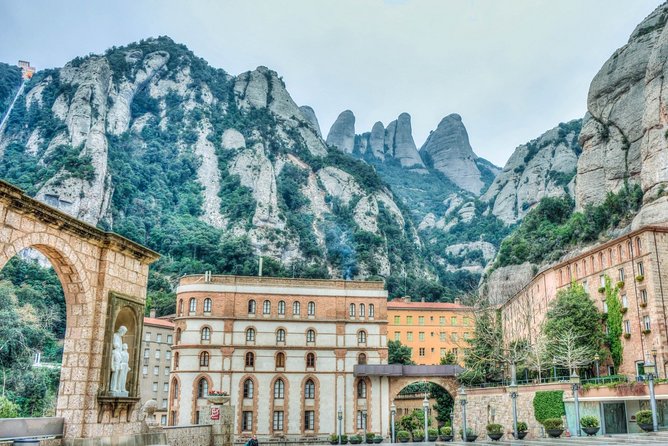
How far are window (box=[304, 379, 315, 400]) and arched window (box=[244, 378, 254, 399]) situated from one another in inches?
187

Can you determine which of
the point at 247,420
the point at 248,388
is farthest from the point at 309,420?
the point at 248,388

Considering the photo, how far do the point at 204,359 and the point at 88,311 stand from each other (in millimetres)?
35932

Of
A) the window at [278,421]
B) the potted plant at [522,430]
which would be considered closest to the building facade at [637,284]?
the potted plant at [522,430]

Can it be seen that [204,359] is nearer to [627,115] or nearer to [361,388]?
[361,388]

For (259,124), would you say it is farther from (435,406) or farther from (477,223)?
(435,406)

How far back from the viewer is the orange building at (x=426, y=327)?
72.7 meters

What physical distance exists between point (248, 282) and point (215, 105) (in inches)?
4074

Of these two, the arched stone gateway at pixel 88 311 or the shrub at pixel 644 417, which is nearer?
the arched stone gateway at pixel 88 311

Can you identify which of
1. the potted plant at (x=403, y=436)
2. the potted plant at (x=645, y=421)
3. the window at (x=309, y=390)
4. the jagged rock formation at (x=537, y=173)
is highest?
the jagged rock formation at (x=537, y=173)

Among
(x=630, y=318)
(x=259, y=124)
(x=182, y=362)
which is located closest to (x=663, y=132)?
(x=630, y=318)

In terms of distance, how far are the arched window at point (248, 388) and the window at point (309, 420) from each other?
5083mm

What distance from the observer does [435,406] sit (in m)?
59.1

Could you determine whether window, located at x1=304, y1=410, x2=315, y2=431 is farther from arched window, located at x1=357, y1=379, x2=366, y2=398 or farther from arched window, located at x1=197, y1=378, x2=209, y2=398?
arched window, located at x1=197, y1=378, x2=209, y2=398

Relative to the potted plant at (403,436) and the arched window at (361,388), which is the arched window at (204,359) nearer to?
the arched window at (361,388)
